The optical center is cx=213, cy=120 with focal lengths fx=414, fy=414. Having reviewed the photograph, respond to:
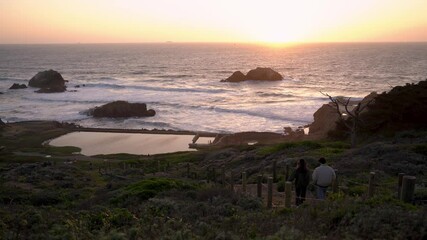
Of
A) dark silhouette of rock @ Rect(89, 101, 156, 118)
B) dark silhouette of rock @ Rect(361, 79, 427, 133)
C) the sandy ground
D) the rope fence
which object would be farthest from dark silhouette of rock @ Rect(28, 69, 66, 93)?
dark silhouette of rock @ Rect(361, 79, 427, 133)

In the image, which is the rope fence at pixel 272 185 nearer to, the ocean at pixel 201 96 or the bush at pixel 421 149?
the bush at pixel 421 149

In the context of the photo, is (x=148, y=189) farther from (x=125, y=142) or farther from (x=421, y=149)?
(x=125, y=142)

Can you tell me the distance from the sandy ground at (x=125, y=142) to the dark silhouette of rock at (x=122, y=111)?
1076cm

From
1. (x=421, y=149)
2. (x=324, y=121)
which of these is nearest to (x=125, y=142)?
(x=324, y=121)

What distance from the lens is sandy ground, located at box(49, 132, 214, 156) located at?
147 ft

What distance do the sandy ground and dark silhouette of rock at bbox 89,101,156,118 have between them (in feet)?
35.3

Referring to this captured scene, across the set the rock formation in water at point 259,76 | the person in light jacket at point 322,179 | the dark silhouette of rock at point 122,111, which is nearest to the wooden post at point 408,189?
the person in light jacket at point 322,179

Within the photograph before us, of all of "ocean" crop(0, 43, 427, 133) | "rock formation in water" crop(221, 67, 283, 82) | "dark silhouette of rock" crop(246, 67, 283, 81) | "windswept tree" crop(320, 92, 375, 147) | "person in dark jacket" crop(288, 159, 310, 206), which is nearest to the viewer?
"person in dark jacket" crop(288, 159, 310, 206)

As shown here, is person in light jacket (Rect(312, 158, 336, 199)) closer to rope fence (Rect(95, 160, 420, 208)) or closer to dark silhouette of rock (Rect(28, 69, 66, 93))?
rope fence (Rect(95, 160, 420, 208))

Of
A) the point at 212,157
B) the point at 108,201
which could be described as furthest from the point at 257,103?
the point at 108,201

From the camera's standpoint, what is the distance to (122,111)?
210 ft

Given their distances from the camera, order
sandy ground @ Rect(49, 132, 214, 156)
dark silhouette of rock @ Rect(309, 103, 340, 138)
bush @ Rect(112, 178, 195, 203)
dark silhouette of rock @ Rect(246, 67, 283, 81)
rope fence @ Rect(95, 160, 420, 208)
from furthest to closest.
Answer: dark silhouette of rock @ Rect(246, 67, 283, 81)
sandy ground @ Rect(49, 132, 214, 156)
dark silhouette of rock @ Rect(309, 103, 340, 138)
bush @ Rect(112, 178, 195, 203)
rope fence @ Rect(95, 160, 420, 208)

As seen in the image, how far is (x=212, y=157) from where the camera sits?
33.2 m

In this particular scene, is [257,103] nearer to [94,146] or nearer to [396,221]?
[94,146]
